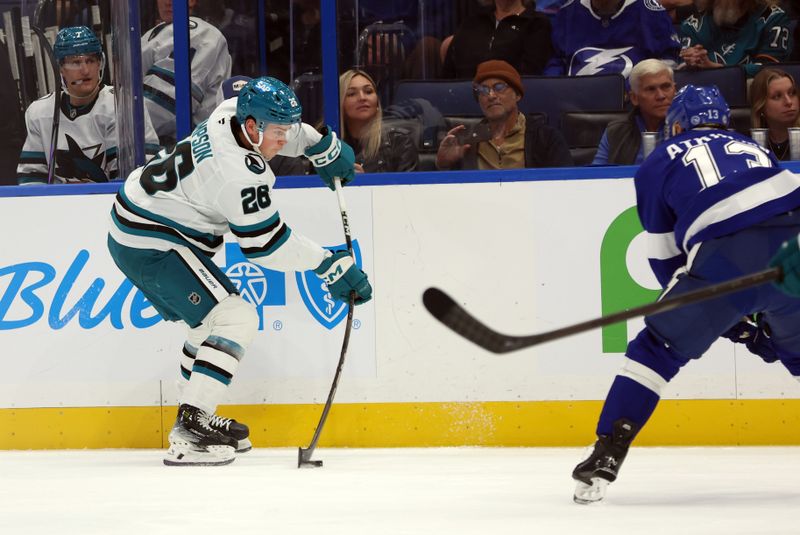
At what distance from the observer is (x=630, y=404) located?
321 centimetres

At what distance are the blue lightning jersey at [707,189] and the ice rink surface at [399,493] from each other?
2.25ft


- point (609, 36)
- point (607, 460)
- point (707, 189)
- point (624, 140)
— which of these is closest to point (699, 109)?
point (707, 189)

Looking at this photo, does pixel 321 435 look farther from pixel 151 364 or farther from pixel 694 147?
pixel 694 147

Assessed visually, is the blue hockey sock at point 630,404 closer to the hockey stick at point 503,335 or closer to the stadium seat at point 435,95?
the hockey stick at point 503,335

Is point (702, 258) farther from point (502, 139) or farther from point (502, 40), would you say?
point (502, 40)

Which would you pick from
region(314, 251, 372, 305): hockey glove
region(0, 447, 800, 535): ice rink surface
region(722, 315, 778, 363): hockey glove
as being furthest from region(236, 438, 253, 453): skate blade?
region(722, 315, 778, 363): hockey glove

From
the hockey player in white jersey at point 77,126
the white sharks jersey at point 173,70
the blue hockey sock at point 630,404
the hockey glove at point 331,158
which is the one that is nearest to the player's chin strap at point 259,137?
the hockey glove at point 331,158

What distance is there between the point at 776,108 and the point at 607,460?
1.92m

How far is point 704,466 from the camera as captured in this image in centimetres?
396

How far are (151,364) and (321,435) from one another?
659mm

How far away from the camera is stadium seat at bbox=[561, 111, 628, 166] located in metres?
4.62

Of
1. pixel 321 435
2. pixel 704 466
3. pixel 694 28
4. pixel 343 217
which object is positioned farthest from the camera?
pixel 694 28

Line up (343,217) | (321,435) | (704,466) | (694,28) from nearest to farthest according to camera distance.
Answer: (704,466) → (343,217) → (321,435) → (694,28)

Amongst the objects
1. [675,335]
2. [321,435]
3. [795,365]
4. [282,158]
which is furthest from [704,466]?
[282,158]
